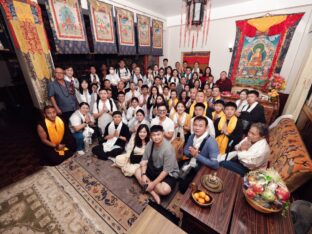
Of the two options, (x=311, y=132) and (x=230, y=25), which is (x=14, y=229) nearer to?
(x=311, y=132)

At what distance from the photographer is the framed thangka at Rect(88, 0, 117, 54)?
13.7 ft

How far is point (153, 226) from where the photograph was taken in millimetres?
942

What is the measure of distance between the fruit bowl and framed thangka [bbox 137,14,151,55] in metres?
5.90

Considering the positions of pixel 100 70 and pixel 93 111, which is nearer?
pixel 93 111

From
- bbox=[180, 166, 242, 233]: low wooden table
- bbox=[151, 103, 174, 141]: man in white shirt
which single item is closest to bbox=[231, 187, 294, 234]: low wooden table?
bbox=[180, 166, 242, 233]: low wooden table

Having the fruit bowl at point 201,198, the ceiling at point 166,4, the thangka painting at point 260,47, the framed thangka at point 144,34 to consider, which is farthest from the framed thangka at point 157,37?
the fruit bowl at point 201,198

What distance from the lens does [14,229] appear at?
1.77m

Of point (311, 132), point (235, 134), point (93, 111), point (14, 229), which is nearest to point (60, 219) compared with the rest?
point (14, 229)

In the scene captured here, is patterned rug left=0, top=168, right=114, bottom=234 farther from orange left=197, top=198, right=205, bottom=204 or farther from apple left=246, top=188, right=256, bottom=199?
apple left=246, top=188, right=256, bottom=199

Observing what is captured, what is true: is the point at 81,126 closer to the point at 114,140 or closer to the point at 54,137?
the point at 54,137

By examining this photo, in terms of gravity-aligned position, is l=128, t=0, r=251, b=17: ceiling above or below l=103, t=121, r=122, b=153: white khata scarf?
above

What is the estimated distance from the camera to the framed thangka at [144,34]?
5645 millimetres

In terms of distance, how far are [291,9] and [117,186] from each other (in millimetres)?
7311

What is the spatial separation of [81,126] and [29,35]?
219cm
